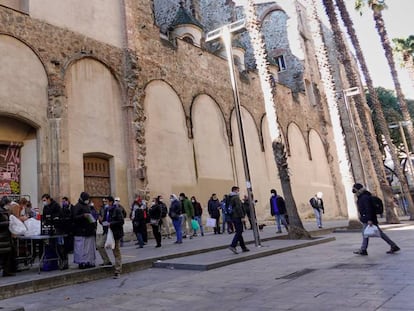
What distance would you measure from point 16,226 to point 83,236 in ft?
4.61

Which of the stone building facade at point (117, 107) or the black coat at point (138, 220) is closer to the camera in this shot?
the black coat at point (138, 220)

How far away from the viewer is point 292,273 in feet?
22.4

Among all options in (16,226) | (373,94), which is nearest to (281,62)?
(373,94)

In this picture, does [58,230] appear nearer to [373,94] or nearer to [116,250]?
[116,250]

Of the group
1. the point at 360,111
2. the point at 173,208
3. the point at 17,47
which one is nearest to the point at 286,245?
the point at 173,208

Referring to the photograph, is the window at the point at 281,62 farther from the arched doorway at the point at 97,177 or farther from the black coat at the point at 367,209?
the black coat at the point at 367,209

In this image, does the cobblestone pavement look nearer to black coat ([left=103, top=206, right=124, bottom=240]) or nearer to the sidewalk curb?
the sidewalk curb

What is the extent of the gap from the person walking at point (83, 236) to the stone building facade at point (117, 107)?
5.35m

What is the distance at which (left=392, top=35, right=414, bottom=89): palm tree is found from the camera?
1126 inches

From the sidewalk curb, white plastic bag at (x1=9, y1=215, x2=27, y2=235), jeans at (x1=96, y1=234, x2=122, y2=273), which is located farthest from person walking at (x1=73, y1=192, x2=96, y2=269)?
the sidewalk curb

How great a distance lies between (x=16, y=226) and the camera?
8.08m

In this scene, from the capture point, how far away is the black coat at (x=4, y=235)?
24.8ft

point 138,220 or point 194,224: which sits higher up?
point 138,220

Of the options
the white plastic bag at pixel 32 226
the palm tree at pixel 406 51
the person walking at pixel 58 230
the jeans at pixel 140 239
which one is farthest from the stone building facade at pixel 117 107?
the palm tree at pixel 406 51
